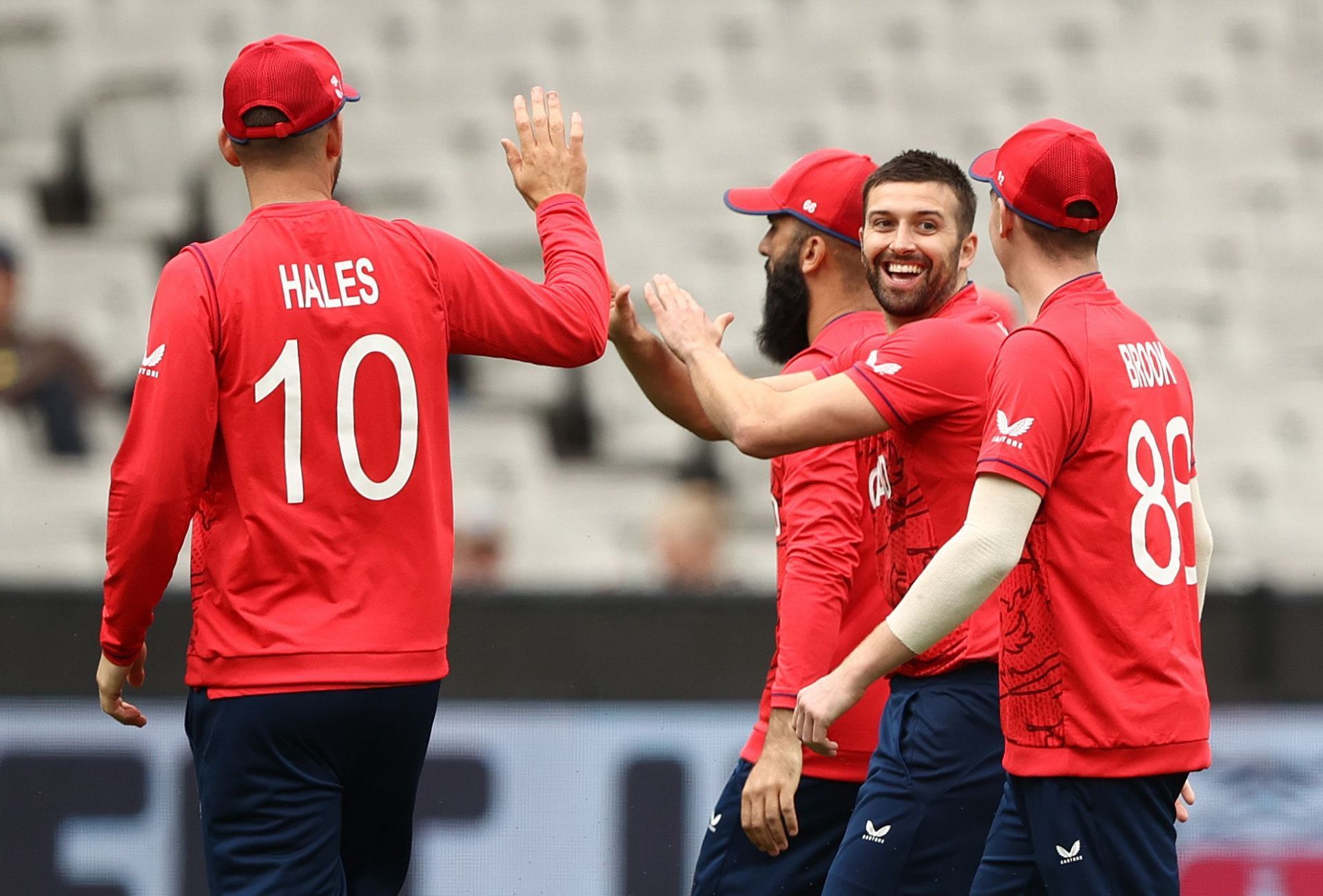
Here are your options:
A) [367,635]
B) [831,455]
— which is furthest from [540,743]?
[367,635]

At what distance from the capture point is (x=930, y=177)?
A: 3828 mm

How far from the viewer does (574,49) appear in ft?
34.3

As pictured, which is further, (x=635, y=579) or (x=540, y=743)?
(x=635, y=579)

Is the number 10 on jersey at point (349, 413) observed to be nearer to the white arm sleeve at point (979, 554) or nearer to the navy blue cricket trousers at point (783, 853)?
the white arm sleeve at point (979, 554)

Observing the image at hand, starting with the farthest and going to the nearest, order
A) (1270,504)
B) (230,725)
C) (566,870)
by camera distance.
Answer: (1270,504)
(566,870)
(230,725)

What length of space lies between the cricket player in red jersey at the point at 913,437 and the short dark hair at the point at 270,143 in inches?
34.9

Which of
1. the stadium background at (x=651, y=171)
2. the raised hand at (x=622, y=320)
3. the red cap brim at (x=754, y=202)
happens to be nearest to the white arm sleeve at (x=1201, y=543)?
the red cap brim at (x=754, y=202)

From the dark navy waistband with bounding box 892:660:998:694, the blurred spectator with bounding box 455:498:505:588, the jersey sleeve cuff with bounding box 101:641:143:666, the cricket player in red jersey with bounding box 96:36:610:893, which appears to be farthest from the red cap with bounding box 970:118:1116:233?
the blurred spectator with bounding box 455:498:505:588

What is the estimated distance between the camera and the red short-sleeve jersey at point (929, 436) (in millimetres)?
3604

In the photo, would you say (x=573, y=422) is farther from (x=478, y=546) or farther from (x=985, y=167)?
(x=985, y=167)

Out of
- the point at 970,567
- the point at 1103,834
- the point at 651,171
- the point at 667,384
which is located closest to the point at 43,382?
the point at 651,171

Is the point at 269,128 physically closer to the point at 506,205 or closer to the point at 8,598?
the point at 8,598

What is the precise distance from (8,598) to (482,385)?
3894mm

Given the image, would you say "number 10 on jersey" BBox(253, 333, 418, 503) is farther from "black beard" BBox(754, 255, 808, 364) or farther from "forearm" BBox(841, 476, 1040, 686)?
"black beard" BBox(754, 255, 808, 364)
